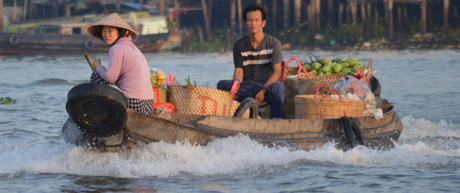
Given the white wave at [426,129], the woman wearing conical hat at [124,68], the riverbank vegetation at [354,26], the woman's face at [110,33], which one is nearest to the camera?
the woman wearing conical hat at [124,68]

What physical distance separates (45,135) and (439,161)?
431 cm

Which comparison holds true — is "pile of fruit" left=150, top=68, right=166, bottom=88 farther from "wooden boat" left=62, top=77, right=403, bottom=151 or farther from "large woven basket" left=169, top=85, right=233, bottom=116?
"wooden boat" left=62, top=77, right=403, bottom=151

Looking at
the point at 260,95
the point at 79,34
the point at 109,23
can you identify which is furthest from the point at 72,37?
the point at 109,23

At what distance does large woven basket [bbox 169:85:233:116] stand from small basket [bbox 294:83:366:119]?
75 cm

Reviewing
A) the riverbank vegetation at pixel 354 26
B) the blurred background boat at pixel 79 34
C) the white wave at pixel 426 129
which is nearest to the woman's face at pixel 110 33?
the white wave at pixel 426 129

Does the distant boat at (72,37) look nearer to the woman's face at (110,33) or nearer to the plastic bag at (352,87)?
the plastic bag at (352,87)

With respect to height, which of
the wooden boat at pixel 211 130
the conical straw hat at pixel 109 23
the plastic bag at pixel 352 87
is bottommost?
the wooden boat at pixel 211 130

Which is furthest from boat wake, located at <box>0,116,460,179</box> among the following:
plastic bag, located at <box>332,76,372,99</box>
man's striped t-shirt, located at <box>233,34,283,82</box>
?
man's striped t-shirt, located at <box>233,34,283,82</box>

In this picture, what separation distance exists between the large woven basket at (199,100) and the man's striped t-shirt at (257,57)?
2.65 feet

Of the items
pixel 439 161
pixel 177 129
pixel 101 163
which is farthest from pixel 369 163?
pixel 101 163

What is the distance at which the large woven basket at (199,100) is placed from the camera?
4.44 metres

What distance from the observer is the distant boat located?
74.5ft

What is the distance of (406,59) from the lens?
16.7 meters

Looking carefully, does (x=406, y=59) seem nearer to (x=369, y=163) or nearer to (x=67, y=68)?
(x=67, y=68)
